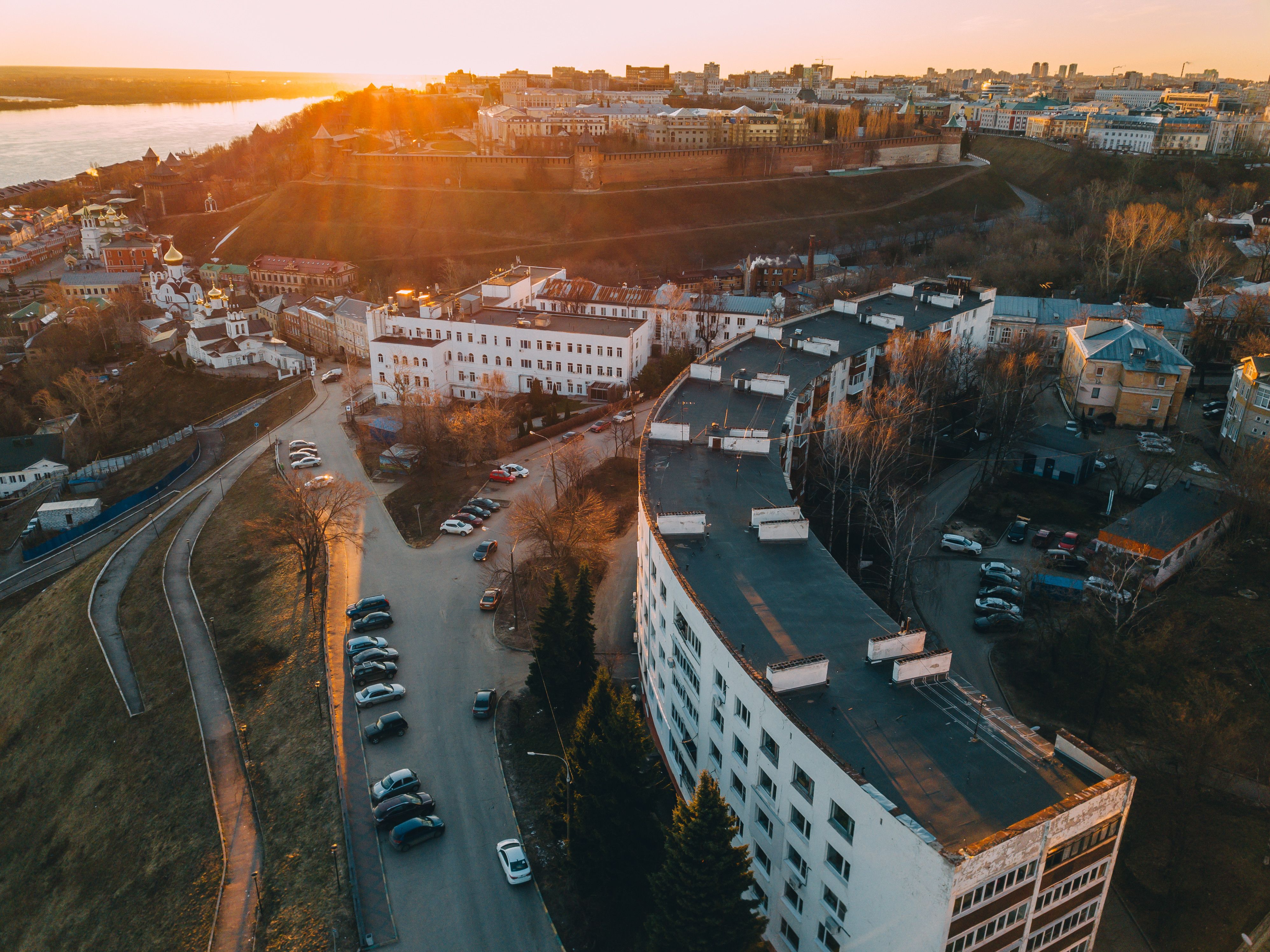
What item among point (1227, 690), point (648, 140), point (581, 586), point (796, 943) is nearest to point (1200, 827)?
point (1227, 690)

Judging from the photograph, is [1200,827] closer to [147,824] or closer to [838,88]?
[147,824]

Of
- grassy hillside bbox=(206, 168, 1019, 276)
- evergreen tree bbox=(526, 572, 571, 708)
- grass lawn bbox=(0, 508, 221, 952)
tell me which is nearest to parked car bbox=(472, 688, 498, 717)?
evergreen tree bbox=(526, 572, 571, 708)

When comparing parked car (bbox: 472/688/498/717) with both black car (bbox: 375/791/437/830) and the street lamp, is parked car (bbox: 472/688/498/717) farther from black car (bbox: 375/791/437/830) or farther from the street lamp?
black car (bbox: 375/791/437/830)

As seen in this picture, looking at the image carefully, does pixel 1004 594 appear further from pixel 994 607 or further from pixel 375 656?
pixel 375 656

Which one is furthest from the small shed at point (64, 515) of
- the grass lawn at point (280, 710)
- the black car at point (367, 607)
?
the black car at point (367, 607)

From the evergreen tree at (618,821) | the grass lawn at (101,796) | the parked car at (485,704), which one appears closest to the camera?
the evergreen tree at (618,821)

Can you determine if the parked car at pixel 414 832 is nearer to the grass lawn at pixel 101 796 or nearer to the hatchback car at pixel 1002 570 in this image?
the grass lawn at pixel 101 796

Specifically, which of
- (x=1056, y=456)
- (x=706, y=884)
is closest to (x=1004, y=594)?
(x=1056, y=456)
